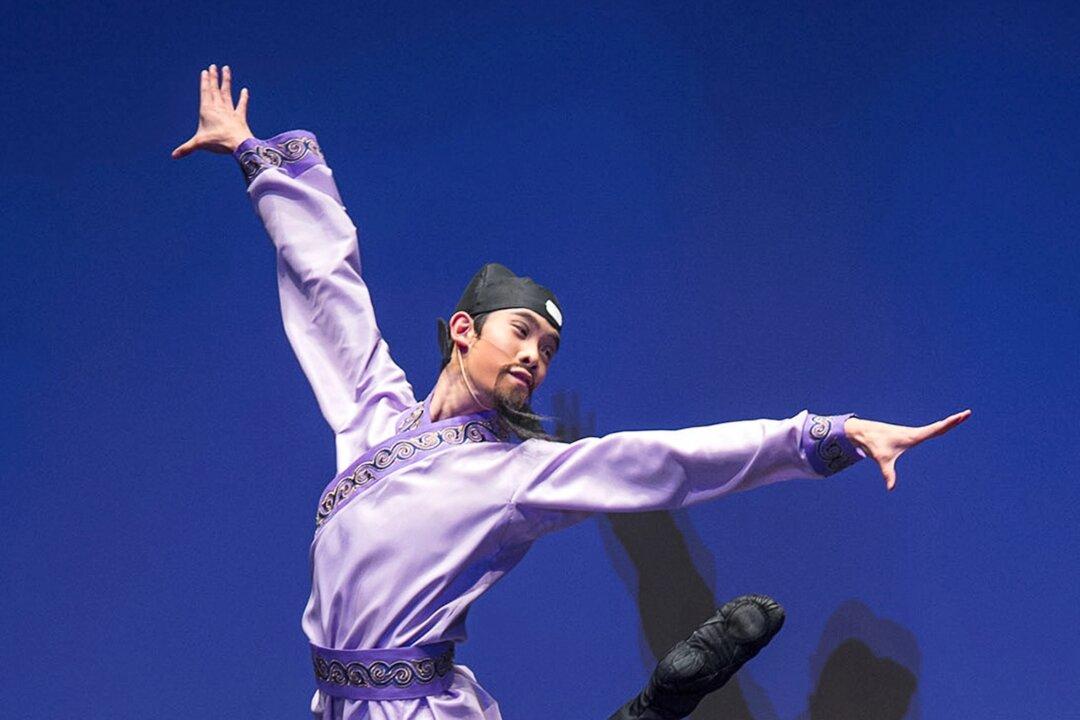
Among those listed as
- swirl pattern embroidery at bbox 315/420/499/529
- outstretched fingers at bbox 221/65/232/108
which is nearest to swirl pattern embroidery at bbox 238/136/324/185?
outstretched fingers at bbox 221/65/232/108

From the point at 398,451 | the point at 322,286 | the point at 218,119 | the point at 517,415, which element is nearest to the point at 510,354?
the point at 517,415

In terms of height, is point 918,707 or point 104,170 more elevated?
point 104,170

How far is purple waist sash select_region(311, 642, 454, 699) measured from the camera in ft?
5.58

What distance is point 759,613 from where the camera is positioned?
176 cm

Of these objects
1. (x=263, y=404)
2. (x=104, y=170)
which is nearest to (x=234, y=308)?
(x=263, y=404)

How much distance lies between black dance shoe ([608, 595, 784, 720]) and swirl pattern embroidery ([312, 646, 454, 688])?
0.78 ft

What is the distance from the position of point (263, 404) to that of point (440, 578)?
1.99 ft

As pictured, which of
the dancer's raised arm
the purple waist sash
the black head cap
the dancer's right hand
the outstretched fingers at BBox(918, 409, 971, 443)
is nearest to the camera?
the outstretched fingers at BBox(918, 409, 971, 443)

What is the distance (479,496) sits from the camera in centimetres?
172

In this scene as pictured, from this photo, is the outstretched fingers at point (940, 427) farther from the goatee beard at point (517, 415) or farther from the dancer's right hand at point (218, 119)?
the dancer's right hand at point (218, 119)

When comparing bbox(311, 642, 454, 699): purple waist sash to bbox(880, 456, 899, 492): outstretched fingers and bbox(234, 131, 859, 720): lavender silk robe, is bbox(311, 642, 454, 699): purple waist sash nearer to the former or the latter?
bbox(234, 131, 859, 720): lavender silk robe

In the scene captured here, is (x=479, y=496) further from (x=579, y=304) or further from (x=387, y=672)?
(x=579, y=304)

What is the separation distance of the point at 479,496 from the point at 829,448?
40 cm

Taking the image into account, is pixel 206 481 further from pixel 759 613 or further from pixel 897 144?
pixel 897 144
